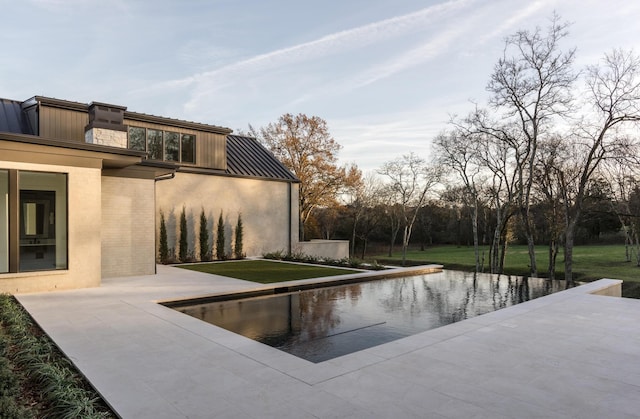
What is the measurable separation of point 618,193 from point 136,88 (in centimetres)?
2411

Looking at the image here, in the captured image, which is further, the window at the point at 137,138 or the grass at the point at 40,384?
the window at the point at 137,138

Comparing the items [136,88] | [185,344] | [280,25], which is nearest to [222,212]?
[136,88]

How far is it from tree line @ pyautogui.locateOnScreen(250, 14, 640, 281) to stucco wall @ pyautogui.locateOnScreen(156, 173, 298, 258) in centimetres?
1000

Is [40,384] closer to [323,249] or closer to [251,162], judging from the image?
[251,162]

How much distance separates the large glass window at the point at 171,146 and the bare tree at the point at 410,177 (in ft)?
57.2

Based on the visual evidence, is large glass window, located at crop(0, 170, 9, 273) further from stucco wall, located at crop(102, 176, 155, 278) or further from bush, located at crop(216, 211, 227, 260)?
bush, located at crop(216, 211, 227, 260)

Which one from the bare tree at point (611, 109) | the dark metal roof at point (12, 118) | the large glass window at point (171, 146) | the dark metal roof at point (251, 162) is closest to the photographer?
the dark metal roof at point (12, 118)

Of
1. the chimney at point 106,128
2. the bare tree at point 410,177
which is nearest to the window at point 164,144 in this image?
the chimney at point 106,128

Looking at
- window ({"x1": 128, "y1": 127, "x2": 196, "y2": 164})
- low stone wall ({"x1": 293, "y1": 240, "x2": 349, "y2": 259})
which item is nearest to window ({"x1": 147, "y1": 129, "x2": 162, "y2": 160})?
window ({"x1": 128, "y1": 127, "x2": 196, "y2": 164})

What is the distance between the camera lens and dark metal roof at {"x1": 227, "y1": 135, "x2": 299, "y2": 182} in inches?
694

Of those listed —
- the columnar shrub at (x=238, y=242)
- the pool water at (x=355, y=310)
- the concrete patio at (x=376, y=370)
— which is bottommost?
the pool water at (x=355, y=310)

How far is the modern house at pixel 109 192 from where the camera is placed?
319 inches

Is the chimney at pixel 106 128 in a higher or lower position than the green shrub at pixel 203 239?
higher

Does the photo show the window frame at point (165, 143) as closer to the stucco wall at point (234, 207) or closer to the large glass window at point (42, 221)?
the stucco wall at point (234, 207)
